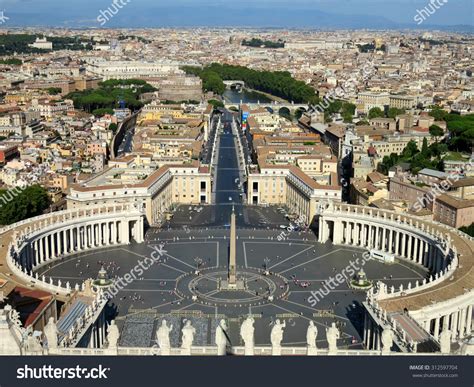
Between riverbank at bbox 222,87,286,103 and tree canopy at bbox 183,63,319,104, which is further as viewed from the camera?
riverbank at bbox 222,87,286,103

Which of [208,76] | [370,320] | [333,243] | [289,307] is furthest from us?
[208,76]

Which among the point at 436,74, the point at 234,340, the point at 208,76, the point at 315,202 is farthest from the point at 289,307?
the point at 436,74

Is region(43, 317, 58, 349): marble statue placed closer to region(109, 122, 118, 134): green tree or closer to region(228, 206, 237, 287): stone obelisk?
region(228, 206, 237, 287): stone obelisk

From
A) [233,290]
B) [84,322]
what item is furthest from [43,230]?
[84,322]

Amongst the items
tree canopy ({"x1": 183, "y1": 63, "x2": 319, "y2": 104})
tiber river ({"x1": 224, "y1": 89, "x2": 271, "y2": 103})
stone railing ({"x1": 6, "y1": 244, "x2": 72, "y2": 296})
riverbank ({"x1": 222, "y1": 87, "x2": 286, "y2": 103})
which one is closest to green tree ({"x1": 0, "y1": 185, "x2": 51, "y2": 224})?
stone railing ({"x1": 6, "y1": 244, "x2": 72, "y2": 296})

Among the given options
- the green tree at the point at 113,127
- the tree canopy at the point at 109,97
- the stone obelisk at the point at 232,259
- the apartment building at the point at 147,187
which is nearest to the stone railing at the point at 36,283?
the stone obelisk at the point at 232,259

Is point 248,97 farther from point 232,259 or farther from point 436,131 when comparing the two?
point 232,259

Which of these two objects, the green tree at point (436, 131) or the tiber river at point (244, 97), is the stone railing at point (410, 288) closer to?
the green tree at point (436, 131)
